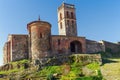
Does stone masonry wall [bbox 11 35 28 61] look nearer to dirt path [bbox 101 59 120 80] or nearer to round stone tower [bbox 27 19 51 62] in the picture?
round stone tower [bbox 27 19 51 62]

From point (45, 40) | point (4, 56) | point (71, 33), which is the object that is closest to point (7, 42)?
point (4, 56)

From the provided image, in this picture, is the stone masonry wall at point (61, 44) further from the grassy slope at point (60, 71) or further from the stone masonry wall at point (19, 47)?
the grassy slope at point (60, 71)

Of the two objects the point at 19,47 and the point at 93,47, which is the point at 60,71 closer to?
the point at 19,47

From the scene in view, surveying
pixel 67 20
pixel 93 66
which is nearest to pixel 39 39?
pixel 93 66

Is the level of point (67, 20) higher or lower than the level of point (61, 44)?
higher

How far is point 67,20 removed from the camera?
6250cm

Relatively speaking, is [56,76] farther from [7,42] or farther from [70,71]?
[7,42]

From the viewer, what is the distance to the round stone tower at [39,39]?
165ft

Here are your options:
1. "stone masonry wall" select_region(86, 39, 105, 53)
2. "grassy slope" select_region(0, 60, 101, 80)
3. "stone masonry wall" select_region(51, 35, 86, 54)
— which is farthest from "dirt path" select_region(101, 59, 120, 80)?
"stone masonry wall" select_region(86, 39, 105, 53)

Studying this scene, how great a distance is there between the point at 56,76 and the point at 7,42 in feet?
49.8

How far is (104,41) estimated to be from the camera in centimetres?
6284

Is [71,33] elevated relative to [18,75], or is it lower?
elevated

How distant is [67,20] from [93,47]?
8573 millimetres

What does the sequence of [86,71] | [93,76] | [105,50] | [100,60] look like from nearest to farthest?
[93,76] → [86,71] → [100,60] → [105,50]
